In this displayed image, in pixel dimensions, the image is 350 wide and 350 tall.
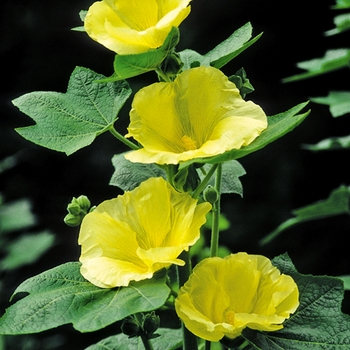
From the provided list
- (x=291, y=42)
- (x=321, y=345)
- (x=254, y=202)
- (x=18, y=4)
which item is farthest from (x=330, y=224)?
(x=321, y=345)

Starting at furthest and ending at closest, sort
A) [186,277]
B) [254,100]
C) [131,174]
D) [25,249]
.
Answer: [254,100] < [25,249] < [131,174] < [186,277]

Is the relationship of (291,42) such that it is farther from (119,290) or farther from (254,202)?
(119,290)

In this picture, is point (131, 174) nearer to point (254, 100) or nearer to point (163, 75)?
point (163, 75)

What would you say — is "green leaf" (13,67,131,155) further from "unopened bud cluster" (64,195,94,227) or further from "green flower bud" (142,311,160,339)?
"green flower bud" (142,311,160,339)

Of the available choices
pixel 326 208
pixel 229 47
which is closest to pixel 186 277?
pixel 229 47

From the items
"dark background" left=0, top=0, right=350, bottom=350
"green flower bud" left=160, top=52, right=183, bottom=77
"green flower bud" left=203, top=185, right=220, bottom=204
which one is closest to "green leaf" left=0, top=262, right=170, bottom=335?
"green flower bud" left=203, top=185, right=220, bottom=204
